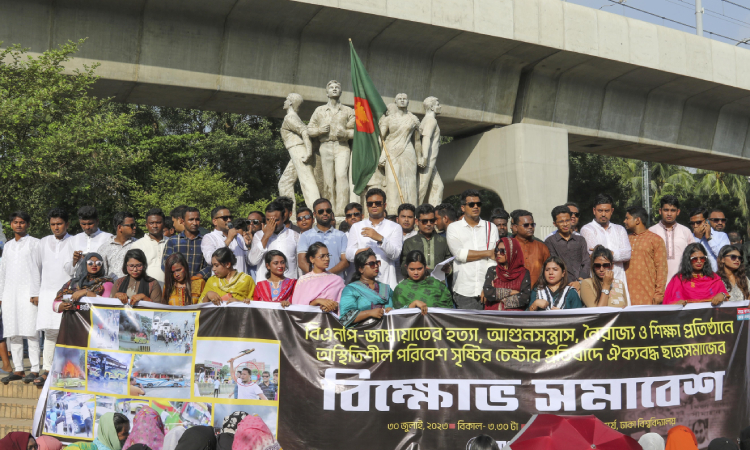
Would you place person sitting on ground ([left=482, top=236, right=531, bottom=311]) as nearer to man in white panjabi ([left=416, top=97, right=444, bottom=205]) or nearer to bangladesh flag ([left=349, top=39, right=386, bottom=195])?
bangladesh flag ([left=349, top=39, right=386, bottom=195])

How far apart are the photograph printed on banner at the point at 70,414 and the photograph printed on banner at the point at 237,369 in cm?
90

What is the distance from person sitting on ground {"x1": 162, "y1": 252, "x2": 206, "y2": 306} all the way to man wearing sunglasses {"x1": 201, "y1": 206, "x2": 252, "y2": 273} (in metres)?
1.10

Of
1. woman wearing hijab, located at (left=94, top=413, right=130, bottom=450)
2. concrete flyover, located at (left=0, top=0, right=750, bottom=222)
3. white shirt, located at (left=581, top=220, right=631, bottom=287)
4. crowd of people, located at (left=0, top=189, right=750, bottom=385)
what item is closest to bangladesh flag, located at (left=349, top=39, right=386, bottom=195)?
crowd of people, located at (left=0, top=189, right=750, bottom=385)

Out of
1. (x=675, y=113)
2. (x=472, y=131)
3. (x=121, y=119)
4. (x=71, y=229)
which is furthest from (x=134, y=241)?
(x=71, y=229)

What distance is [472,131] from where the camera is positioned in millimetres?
16844

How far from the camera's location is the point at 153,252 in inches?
283

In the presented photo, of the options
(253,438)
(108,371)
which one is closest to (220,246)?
(108,371)

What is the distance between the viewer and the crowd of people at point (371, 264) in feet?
18.7

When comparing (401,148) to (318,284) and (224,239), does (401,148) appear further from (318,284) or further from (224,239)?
(318,284)

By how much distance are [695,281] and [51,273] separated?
242 inches

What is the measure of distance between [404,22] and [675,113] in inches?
341

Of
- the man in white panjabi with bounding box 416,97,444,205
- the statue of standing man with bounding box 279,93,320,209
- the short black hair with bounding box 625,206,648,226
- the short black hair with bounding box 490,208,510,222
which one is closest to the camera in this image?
the short black hair with bounding box 625,206,648,226

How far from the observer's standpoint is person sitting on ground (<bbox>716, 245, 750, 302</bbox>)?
608 centimetres

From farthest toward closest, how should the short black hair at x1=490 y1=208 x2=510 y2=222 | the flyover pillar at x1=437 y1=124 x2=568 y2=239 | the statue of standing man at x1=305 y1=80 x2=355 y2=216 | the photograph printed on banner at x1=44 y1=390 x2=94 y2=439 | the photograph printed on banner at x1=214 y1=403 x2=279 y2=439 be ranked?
1. the flyover pillar at x1=437 y1=124 x2=568 y2=239
2. the statue of standing man at x1=305 y1=80 x2=355 y2=216
3. the short black hair at x1=490 y1=208 x2=510 y2=222
4. the photograph printed on banner at x1=44 y1=390 x2=94 y2=439
5. the photograph printed on banner at x1=214 y1=403 x2=279 y2=439
